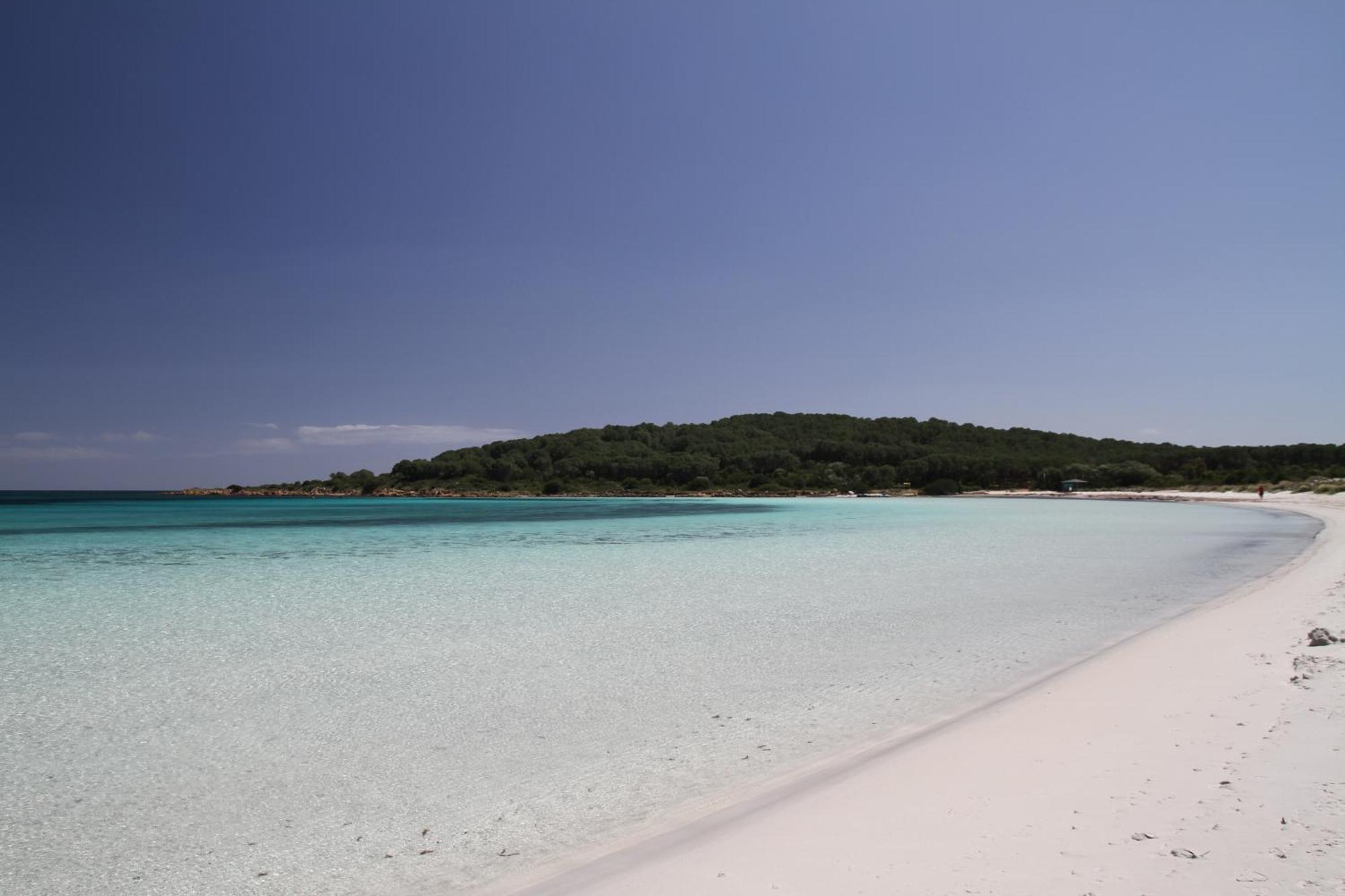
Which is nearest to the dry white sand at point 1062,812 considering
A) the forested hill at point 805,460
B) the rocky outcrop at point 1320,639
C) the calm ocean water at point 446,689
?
the calm ocean water at point 446,689

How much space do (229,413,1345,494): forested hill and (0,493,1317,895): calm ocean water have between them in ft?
251

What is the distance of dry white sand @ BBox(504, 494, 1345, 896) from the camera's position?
239 centimetres

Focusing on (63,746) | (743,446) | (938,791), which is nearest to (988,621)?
(938,791)

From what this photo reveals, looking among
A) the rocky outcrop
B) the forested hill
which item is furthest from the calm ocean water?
the forested hill

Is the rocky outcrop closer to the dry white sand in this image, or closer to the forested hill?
the dry white sand

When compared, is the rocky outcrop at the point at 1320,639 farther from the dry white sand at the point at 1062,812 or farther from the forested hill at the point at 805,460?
the forested hill at the point at 805,460

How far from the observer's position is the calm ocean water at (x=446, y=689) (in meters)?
3.17

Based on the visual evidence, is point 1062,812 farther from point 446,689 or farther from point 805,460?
point 805,460

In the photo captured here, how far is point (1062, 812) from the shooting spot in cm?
287

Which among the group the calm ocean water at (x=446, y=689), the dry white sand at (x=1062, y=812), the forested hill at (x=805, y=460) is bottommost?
the calm ocean water at (x=446, y=689)

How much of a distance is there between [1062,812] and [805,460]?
111 metres

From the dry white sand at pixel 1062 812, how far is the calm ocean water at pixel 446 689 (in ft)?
1.66

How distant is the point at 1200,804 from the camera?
2.84m

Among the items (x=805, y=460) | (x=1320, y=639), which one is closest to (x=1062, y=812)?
(x=1320, y=639)
